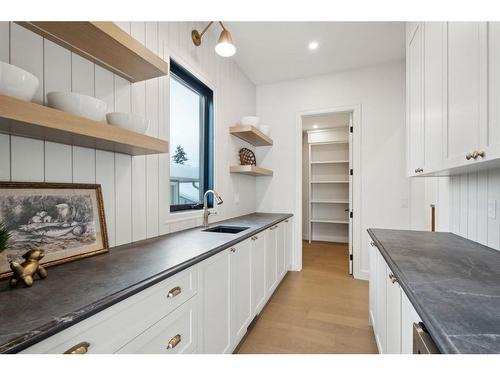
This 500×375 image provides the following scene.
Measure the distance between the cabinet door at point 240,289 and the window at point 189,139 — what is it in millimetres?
710

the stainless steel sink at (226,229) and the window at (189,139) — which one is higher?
the window at (189,139)

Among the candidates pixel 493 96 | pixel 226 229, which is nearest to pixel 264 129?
pixel 226 229

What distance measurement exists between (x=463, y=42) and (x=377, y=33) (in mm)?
1770

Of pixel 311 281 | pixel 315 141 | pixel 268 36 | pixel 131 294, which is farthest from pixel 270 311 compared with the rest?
pixel 315 141

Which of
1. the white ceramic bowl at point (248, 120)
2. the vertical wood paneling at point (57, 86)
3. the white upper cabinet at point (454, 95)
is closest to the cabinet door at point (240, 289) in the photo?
the vertical wood paneling at point (57, 86)

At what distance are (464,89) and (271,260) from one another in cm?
210

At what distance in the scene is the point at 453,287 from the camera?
2.94ft

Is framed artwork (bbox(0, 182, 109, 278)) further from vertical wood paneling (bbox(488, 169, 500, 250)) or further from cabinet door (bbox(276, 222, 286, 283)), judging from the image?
vertical wood paneling (bbox(488, 169, 500, 250))

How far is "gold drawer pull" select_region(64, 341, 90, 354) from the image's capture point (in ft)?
2.21

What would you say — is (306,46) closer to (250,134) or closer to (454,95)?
(250,134)

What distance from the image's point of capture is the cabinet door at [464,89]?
0.99 m

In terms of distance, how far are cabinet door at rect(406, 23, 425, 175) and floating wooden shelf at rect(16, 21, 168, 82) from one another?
1783 mm

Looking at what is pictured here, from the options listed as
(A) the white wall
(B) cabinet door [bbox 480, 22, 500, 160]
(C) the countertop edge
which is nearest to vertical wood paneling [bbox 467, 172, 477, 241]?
(B) cabinet door [bbox 480, 22, 500, 160]

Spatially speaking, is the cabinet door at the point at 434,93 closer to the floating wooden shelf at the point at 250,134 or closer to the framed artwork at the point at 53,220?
the floating wooden shelf at the point at 250,134
